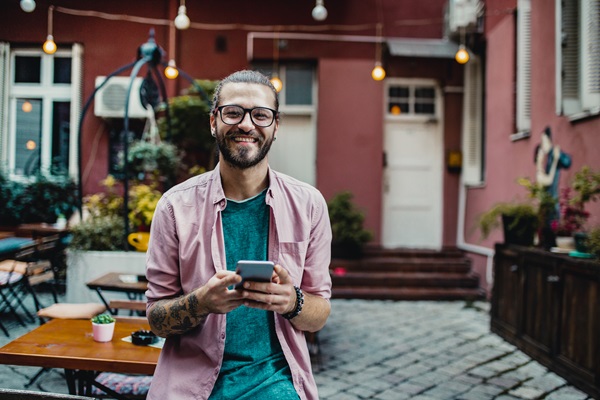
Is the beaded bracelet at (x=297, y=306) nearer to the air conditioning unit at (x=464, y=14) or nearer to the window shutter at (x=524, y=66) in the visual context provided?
the window shutter at (x=524, y=66)

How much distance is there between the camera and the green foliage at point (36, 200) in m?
8.58

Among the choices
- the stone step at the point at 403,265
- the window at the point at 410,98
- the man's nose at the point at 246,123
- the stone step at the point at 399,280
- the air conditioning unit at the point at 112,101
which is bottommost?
the stone step at the point at 399,280

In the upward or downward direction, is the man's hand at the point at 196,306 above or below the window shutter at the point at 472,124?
below

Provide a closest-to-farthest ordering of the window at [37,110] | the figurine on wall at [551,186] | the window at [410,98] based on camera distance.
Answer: the figurine on wall at [551,186], the window at [37,110], the window at [410,98]

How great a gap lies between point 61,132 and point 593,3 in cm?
800

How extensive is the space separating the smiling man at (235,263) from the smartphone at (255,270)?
0.39ft

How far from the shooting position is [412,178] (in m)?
9.84

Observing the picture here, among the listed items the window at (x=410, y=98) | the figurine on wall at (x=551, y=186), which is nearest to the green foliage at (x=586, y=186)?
the figurine on wall at (x=551, y=186)

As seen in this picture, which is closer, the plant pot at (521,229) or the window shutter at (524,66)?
the plant pot at (521,229)

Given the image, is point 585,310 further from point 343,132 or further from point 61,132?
point 61,132

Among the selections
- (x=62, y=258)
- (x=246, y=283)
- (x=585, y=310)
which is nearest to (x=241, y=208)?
(x=246, y=283)

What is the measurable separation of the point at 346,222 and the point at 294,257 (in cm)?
659

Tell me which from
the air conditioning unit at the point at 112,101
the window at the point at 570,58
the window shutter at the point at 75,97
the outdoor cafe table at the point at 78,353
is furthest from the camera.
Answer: the window shutter at the point at 75,97

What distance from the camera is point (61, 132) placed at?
9477 millimetres
